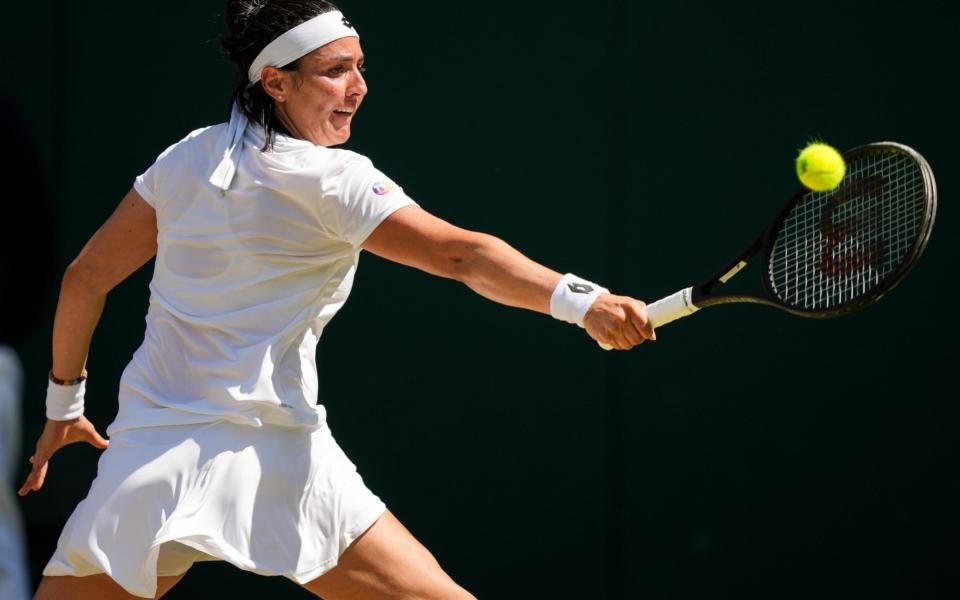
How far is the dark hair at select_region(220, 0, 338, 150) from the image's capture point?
3207 mm

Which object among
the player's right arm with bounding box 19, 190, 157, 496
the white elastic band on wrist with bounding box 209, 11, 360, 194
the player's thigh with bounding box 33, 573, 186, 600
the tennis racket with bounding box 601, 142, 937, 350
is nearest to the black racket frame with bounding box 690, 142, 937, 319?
the tennis racket with bounding box 601, 142, 937, 350

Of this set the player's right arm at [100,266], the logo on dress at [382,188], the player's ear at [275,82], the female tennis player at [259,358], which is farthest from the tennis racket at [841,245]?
the player's right arm at [100,266]

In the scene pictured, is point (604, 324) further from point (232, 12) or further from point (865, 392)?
point (865, 392)

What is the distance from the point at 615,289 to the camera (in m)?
4.50

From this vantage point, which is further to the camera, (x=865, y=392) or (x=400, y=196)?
(x=865, y=392)

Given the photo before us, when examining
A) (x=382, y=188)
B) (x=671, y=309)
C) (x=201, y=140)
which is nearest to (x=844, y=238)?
(x=671, y=309)

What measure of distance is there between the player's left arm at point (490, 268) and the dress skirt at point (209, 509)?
0.46 metres

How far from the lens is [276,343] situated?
3.03 meters

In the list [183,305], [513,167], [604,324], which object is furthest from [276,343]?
[513,167]

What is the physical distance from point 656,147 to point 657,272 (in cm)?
37

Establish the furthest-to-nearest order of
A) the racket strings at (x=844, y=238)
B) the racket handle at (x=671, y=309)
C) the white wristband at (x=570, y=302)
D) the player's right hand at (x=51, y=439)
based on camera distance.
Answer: the player's right hand at (x=51, y=439) < the racket strings at (x=844, y=238) < the racket handle at (x=671, y=309) < the white wristband at (x=570, y=302)

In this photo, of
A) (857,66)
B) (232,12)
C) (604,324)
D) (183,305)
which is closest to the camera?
(604,324)

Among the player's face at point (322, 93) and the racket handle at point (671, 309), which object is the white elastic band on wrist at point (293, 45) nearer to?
the player's face at point (322, 93)

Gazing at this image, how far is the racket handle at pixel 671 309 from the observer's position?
9.66ft
